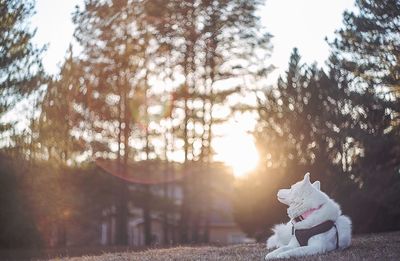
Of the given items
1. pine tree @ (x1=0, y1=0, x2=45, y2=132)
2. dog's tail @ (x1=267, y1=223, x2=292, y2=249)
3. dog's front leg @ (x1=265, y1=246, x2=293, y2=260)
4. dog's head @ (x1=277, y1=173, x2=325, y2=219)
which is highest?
pine tree @ (x1=0, y1=0, x2=45, y2=132)

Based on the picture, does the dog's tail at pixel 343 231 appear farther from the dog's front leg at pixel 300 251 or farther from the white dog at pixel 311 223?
the dog's front leg at pixel 300 251

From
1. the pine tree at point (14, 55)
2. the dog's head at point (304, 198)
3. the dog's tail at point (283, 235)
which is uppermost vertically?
the pine tree at point (14, 55)

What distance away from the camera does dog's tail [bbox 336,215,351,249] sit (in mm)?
9234

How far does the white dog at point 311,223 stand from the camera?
28.6 feet

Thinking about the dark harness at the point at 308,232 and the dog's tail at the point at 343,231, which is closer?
the dark harness at the point at 308,232

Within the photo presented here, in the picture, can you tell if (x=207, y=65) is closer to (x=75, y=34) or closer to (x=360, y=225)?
(x=75, y=34)

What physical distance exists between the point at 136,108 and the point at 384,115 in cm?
1470

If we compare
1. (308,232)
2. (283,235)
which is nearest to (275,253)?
(308,232)

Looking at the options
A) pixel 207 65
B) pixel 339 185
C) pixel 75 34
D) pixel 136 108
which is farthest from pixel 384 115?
pixel 75 34

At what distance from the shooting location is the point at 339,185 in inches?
874

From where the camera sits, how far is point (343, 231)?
929cm

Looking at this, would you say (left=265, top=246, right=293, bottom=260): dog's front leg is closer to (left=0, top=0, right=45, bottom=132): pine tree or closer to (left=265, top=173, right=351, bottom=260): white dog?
(left=265, top=173, right=351, bottom=260): white dog

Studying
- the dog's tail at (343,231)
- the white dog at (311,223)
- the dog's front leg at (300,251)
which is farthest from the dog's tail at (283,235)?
the dog's front leg at (300,251)

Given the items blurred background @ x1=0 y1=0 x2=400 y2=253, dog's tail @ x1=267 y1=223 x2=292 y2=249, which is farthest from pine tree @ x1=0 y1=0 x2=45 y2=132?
dog's tail @ x1=267 y1=223 x2=292 y2=249
